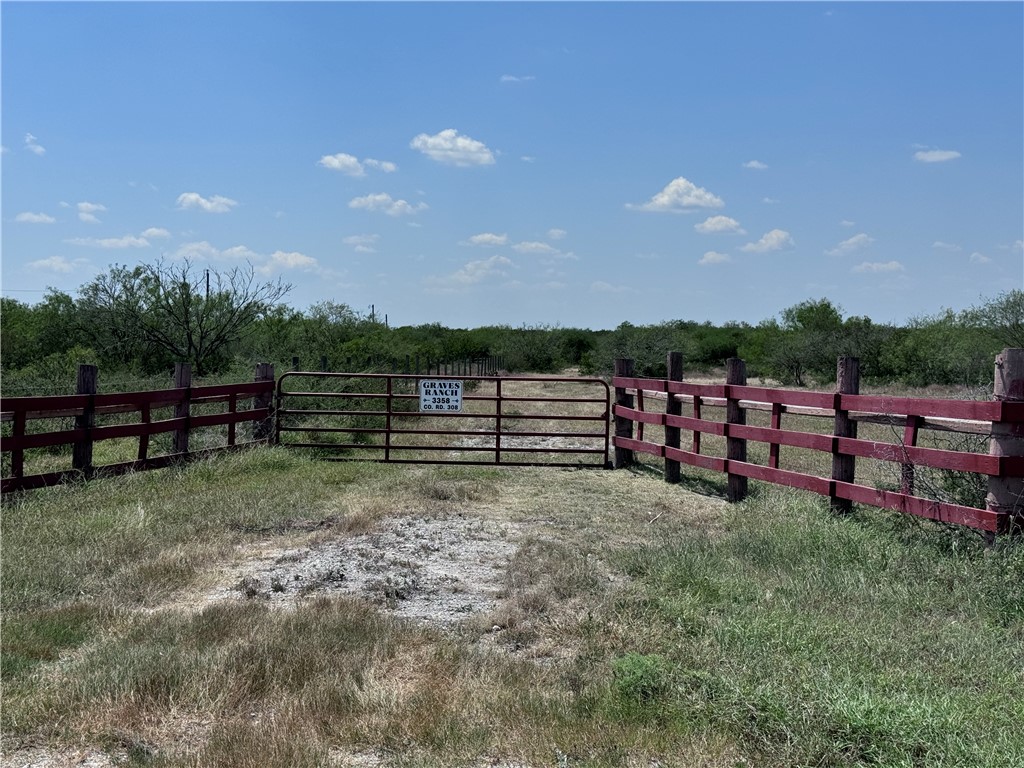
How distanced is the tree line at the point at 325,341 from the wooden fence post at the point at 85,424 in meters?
6.18

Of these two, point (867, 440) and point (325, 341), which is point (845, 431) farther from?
point (325, 341)

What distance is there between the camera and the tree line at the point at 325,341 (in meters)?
24.0

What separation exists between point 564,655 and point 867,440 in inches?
208

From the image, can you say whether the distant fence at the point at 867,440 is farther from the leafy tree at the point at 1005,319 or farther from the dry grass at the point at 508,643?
the leafy tree at the point at 1005,319

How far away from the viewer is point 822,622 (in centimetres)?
511

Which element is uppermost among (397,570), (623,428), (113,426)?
(113,426)

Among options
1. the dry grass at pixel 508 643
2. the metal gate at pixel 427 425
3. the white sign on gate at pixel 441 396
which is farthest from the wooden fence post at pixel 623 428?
the dry grass at pixel 508 643

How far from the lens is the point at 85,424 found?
33.7 feet

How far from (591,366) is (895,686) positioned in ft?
179

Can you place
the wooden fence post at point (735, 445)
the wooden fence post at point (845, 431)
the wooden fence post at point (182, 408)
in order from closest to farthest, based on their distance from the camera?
the wooden fence post at point (845, 431) → the wooden fence post at point (735, 445) → the wooden fence post at point (182, 408)

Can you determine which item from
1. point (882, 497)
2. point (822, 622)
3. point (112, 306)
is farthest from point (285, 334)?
point (822, 622)

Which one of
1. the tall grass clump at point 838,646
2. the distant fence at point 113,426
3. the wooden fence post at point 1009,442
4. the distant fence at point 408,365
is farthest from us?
Result: the distant fence at point 408,365

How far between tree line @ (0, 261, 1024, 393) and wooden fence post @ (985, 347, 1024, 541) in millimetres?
4033

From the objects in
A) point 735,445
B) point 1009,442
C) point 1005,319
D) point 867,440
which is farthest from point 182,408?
point 1005,319
